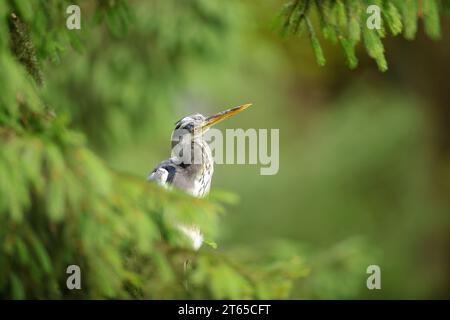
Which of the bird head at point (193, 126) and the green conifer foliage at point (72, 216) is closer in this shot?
the green conifer foliage at point (72, 216)

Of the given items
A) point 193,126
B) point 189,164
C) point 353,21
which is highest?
point 353,21

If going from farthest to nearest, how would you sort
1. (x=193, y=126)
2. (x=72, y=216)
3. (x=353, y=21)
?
1. (x=193, y=126)
2. (x=353, y=21)
3. (x=72, y=216)

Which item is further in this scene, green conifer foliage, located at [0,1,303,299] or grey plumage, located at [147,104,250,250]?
grey plumage, located at [147,104,250,250]

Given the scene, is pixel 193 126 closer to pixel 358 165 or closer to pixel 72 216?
pixel 72 216

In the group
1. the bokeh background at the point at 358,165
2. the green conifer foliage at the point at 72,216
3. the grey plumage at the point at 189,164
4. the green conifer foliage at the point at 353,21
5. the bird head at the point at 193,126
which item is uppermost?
the bokeh background at the point at 358,165

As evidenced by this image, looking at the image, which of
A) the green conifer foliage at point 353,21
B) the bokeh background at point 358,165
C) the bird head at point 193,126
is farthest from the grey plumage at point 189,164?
the bokeh background at point 358,165

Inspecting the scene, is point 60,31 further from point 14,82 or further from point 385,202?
point 385,202

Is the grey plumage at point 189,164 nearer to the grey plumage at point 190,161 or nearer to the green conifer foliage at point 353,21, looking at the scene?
the grey plumage at point 190,161

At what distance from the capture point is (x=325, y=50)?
16.3m

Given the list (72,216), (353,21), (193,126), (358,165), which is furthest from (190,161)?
(358,165)

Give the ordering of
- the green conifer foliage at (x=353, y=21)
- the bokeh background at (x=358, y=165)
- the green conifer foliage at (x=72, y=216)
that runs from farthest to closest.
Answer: the bokeh background at (x=358, y=165), the green conifer foliage at (x=353, y=21), the green conifer foliage at (x=72, y=216)

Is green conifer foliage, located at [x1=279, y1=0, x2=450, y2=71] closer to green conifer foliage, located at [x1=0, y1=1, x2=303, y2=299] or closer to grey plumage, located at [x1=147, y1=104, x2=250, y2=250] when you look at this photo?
grey plumage, located at [x1=147, y1=104, x2=250, y2=250]

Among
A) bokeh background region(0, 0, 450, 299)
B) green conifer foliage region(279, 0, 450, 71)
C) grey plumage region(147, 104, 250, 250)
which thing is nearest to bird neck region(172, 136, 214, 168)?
grey plumage region(147, 104, 250, 250)
